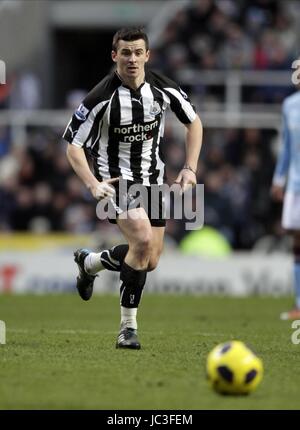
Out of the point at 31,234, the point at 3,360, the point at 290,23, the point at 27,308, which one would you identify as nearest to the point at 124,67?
the point at 3,360

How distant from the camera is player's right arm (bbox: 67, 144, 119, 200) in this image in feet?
25.4

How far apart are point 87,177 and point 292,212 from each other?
4.53 m

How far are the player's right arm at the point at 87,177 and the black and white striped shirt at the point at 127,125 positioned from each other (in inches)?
3.1

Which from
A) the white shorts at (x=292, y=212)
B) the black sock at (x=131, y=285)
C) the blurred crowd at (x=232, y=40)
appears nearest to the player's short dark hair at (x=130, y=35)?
the black sock at (x=131, y=285)

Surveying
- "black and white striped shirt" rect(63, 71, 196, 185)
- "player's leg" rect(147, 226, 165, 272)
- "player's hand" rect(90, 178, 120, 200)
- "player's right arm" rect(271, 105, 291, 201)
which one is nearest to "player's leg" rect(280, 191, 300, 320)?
"player's right arm" rect(271, 105, 291, 201)

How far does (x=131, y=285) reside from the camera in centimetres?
825

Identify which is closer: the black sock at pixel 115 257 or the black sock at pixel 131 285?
the black sock at pixel 131 285

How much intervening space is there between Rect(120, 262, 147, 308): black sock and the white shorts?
4097 mm

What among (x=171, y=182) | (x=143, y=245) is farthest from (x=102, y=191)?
(x=171, y=182)

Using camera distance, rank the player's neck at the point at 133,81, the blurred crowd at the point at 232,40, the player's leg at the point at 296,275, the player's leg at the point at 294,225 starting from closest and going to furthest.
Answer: the player's neck at the point at 133,81
the player's leg at the point at 296,275
the player's leg at the point at 294,225
the blurred crowd at the point at 232,40

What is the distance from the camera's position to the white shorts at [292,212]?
1204 centimetres

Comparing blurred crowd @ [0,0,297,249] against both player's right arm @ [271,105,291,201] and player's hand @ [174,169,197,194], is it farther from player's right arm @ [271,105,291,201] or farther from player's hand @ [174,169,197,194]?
player's hand @ [174,169,197,194]

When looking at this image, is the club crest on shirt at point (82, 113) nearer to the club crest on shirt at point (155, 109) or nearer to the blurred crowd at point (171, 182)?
the club crest on shirt at point (155, 109)

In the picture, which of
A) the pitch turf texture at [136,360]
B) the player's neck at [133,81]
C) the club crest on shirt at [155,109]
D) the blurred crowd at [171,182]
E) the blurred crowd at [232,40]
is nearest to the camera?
the pitch turf texture at [136,360]
